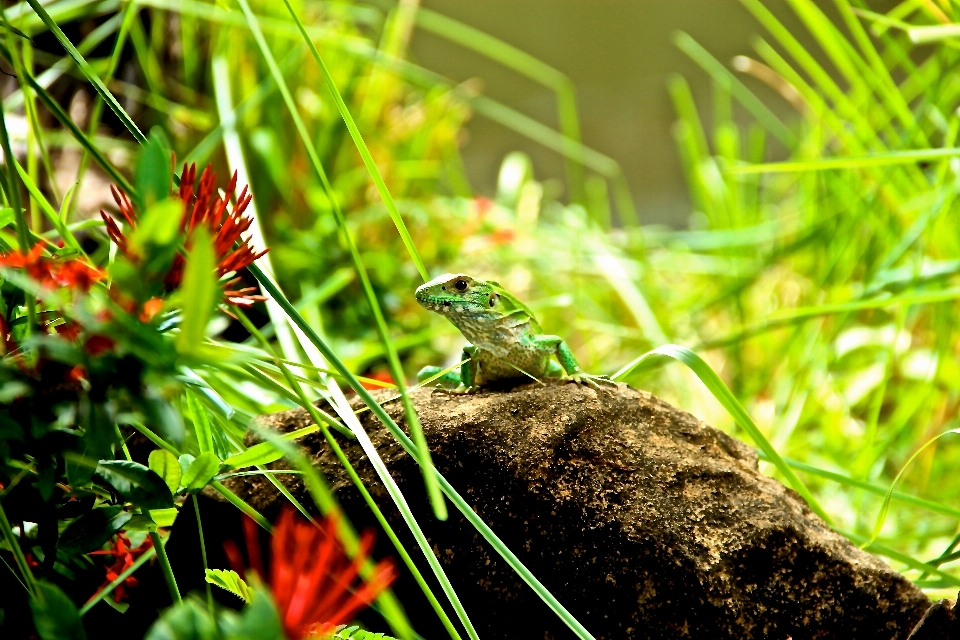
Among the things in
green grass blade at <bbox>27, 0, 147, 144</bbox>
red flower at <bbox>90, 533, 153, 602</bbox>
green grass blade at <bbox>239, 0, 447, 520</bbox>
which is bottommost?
red flower at <bbox>90, 533, 153, 602</bbox>

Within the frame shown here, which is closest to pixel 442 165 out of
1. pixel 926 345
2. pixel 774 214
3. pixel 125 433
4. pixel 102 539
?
pixel 774 214

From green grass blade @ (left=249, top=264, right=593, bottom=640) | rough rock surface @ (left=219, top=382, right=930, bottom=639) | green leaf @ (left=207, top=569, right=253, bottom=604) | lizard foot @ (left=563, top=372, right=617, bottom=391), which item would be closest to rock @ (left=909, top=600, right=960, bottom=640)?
rough rock surface @ (left=219, top=382, right=930, bottom=639)

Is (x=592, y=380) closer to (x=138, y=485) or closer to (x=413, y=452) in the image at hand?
(x=413, y=452)

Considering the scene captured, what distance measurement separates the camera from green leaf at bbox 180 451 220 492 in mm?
1151

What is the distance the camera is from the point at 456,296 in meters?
1.86

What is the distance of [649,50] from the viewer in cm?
716

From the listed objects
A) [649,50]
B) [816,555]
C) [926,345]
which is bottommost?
[926,345]

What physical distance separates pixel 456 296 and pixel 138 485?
0.93 m

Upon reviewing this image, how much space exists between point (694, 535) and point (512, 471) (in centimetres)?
32

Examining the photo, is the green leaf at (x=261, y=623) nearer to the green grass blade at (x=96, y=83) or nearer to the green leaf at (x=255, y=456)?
the green leaf at (x=255, y=456)

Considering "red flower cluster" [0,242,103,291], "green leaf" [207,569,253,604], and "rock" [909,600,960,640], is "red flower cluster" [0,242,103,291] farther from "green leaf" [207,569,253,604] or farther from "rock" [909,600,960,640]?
"rock" [909,600,960,640]

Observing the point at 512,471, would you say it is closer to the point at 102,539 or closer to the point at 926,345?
the point at 102,539

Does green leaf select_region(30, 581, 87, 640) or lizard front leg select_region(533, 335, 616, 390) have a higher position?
green leaf select_region(30, 581, 87, 640)

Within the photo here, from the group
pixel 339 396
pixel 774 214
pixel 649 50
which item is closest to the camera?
pixel 339 396
